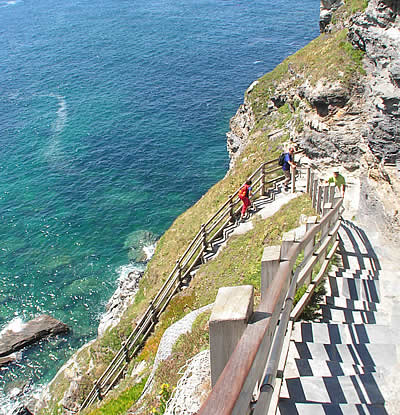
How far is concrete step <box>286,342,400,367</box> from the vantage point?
598cm

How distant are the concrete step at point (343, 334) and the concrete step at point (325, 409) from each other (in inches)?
58.8

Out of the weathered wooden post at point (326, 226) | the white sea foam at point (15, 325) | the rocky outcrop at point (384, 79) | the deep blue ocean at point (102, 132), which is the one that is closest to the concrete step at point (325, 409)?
the weathered wooden post at point (326, 226)

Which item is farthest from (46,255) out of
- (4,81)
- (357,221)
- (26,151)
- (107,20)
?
(107,20)

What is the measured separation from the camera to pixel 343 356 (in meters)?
6.07

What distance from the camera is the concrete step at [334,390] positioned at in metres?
5.10

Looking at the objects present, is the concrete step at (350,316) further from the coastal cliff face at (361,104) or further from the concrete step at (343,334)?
the coastal cliff face at (361,104)

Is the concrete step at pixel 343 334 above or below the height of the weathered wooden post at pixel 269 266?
below

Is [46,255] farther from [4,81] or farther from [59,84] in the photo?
[4,81]

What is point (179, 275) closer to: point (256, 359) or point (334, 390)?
point (334, 390)

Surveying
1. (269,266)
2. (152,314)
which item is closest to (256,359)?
(269,266)

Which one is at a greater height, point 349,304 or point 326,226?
point 326,226

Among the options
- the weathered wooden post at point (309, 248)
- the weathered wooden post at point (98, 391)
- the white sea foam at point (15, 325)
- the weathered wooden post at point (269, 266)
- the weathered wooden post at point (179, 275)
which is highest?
the weathered wooden post at point (269, 266)

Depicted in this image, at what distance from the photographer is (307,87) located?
84.5 ft

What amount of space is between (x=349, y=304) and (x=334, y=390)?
2.86m
